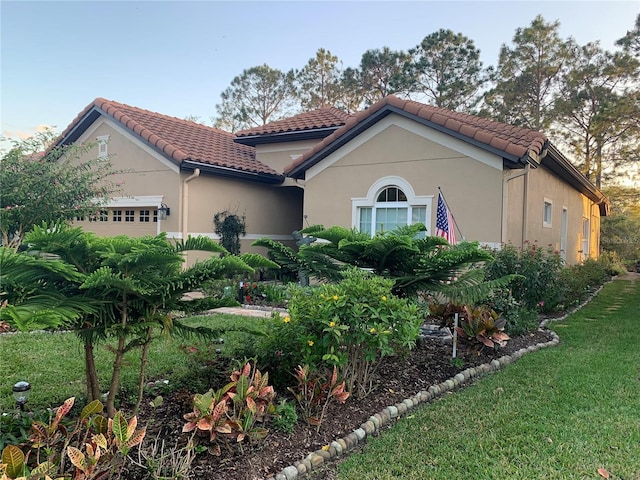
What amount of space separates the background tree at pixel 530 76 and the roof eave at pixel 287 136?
17787 mm

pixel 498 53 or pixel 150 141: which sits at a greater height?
pixel 498 53

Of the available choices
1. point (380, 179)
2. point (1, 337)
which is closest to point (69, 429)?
point (1, 337)

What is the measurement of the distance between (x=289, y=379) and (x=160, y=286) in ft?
6.68

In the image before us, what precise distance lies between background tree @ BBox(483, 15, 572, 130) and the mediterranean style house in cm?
1174

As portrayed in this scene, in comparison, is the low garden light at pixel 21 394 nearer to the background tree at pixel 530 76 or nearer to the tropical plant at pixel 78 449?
the tropical plant at pixel 78 449

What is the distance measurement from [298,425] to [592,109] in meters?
28.2

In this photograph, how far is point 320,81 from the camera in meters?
33.7

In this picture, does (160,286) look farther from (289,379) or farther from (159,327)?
(289,379)

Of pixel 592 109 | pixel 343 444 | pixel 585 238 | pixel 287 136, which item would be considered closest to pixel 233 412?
pixel 343 444

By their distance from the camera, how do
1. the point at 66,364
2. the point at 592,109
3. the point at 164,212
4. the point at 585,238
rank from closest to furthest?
the point at 66,364 < the point at 164,212 < the point at 585,238 < the point at 592,109

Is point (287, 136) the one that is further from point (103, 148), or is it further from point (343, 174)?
point (103, 148)

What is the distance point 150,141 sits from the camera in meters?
13.5

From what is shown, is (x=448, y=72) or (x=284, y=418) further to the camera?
(x=448, y=72)

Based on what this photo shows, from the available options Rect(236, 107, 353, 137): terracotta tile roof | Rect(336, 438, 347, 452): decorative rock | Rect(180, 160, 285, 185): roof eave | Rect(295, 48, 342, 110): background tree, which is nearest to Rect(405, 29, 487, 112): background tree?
Rect(295, 48, 342, 110): background tree
